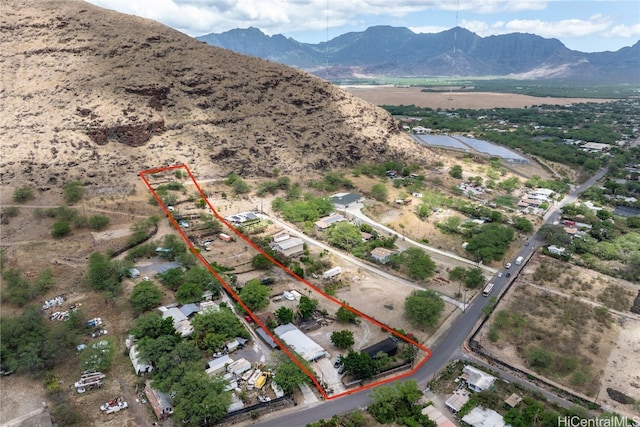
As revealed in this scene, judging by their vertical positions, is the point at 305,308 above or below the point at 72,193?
below

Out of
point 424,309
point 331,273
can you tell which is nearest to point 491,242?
point 424,309

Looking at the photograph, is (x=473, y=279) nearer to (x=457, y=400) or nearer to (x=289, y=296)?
(x=457, y=400)

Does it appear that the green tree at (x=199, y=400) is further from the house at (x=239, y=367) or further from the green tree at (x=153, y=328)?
the green tree at (x=153, y=328)

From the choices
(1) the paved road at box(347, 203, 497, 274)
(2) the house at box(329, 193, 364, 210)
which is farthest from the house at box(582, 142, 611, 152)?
(1) the paved road at box(347, 203, 497, 274)

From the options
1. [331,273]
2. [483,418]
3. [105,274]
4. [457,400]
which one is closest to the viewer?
[483,418]

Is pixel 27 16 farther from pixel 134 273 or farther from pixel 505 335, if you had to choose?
pixel 505 335

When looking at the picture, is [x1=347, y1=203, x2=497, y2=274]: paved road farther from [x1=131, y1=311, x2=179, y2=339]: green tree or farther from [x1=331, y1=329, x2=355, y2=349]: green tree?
[x1=131, y1=311, x2=179, y2=339]: green tree

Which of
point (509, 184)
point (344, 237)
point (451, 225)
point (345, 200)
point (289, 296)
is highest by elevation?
point (345, 200)
